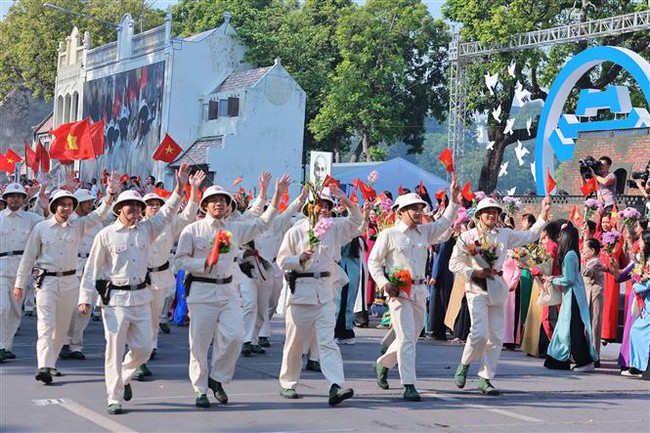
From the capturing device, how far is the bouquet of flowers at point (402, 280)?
33.6ft

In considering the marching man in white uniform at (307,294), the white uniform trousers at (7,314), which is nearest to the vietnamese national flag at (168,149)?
the white uniform trousers at (7,314)

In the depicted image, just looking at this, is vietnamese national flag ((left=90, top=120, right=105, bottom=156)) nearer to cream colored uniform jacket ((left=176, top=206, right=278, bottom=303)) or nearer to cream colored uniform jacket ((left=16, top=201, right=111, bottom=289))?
cream colored uniform jacket ((left=16, top=201, right=111, bottom=289))

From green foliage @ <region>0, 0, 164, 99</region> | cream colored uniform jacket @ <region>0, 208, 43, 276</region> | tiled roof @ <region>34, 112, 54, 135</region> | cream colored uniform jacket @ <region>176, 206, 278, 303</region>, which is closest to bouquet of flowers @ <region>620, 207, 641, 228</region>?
cream colored uniform jacket @ <region>176, 206, 278, 303</region>

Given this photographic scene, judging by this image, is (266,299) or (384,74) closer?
(266,299)

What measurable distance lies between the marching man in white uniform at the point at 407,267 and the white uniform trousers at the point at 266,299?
141 inches

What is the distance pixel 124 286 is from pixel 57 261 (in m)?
2.02

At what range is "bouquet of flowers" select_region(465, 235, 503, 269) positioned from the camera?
1085 cm

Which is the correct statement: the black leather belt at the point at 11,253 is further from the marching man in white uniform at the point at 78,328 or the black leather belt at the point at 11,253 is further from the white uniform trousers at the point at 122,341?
the white uniform trousers at the point at 122,341

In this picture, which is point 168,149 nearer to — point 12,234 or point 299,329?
point 12,234

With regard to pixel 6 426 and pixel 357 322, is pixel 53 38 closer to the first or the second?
pixel 357 322

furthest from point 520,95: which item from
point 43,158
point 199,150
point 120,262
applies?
point 120,262

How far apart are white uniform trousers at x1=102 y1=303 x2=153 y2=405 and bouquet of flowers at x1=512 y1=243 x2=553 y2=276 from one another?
5558 mm

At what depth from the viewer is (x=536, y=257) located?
13492 mm

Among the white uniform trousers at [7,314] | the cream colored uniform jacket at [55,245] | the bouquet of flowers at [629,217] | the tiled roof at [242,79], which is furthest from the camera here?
the tiled roof at [242,79]
